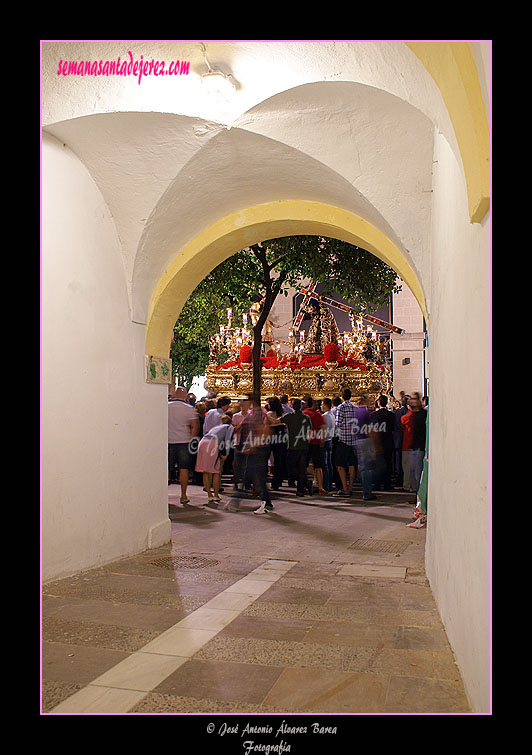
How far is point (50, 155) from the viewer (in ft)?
17.8

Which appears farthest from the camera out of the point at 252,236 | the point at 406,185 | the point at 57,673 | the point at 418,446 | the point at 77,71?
the point at 418,446

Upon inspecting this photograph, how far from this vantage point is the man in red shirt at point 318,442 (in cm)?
1162

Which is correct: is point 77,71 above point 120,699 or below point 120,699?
above

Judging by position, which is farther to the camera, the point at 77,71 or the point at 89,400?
the point at 89,400

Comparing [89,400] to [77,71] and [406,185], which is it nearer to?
[77,71]

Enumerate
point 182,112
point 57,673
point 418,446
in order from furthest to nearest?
point 418,446, point 182,112, point 57,673

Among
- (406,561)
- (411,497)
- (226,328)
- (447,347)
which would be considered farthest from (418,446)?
(226,328)

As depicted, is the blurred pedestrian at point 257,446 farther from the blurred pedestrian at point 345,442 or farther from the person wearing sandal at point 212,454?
the blurred pedestrian at point 345,442

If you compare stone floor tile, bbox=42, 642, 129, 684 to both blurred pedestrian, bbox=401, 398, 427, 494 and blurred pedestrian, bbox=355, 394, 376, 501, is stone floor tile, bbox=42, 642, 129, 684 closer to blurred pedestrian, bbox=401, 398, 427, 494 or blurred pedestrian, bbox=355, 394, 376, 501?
blurred pedestrian, bbox=401, 398, 427, 494

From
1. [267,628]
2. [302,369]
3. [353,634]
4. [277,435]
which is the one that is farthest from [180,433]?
[302,369]

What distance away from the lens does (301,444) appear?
447 inches

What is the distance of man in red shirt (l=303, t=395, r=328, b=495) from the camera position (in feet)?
38.1

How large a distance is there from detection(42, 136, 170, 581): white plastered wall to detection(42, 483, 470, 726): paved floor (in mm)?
337

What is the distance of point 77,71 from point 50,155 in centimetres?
87
